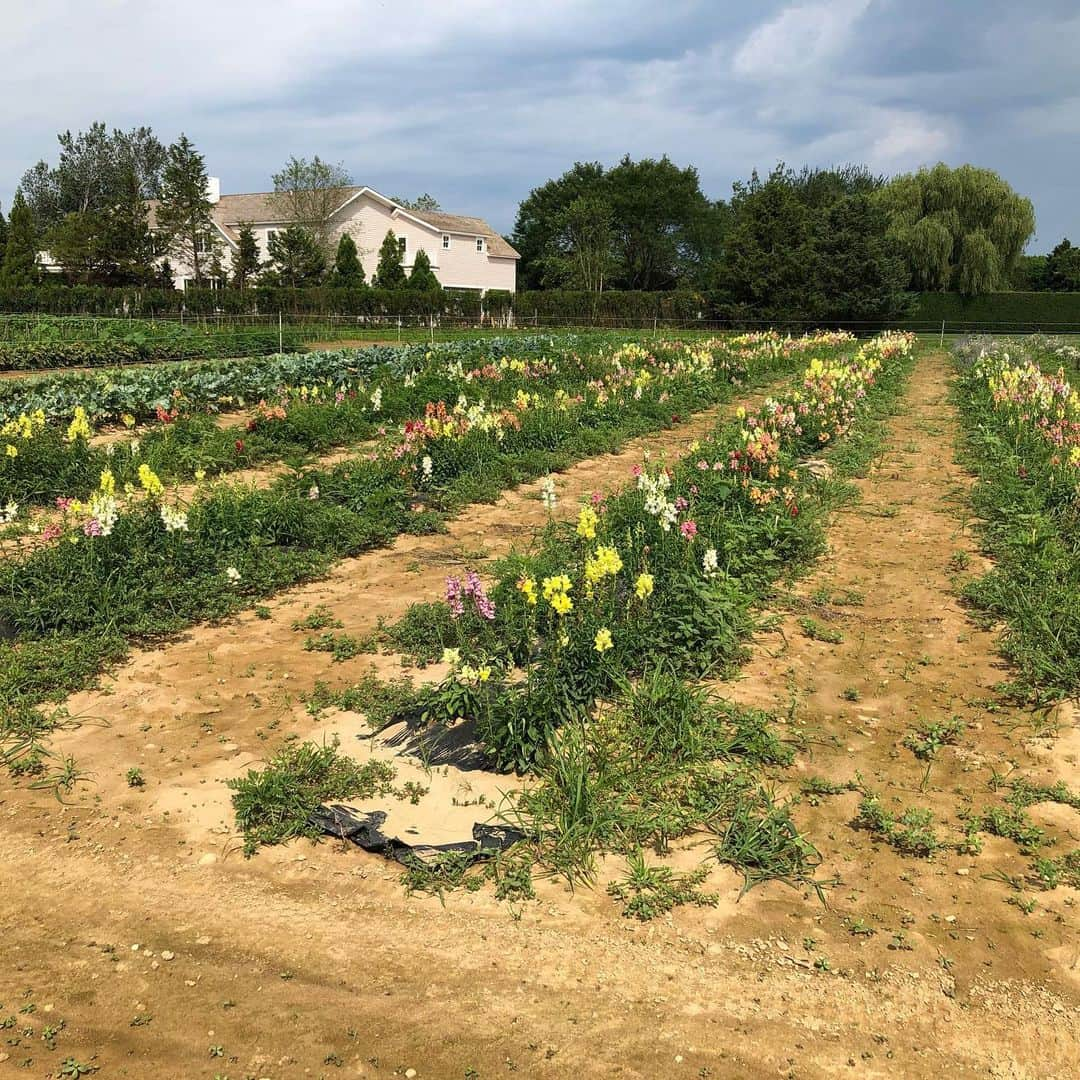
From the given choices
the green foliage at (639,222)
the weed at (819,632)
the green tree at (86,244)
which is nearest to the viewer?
the weed at (819,632)

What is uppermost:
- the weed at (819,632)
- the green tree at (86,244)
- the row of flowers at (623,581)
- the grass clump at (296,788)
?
the green tree at (86,244)

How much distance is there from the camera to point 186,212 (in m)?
46.7

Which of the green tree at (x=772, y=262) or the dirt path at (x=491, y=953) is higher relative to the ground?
the green tree at (x=772, y=262)

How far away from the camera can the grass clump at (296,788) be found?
358 centimetres

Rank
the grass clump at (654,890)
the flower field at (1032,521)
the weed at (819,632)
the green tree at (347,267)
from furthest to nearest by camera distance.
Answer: the green tree at (347,267) → the weed at (819,632) → the flower field at (1032,521) → the grass clump at (654,890)

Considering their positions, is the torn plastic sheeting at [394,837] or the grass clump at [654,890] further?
the torn plastic sheeting at [394,837]

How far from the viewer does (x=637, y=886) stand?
10.7 ft

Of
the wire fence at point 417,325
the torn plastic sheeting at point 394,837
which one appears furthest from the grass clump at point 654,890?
the wire fence at point 417,325

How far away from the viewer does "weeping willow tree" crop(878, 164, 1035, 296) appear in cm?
4538

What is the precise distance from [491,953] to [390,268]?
155ft

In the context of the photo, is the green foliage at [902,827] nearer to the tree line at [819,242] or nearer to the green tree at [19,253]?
the tree line at [819,242]

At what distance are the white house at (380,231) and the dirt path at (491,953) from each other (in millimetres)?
49710

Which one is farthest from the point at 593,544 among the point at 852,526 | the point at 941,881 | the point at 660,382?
the point at 660,382

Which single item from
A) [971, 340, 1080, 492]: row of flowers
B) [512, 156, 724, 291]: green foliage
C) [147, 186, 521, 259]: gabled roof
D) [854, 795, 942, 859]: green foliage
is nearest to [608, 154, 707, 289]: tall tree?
[512, 156, 724, 291]: green foliage
